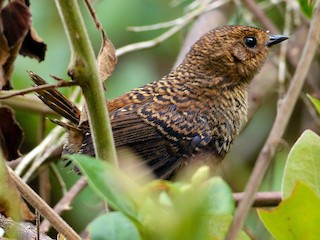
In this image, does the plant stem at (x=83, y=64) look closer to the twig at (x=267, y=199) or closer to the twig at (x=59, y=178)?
the twig at (x=267, y=199)

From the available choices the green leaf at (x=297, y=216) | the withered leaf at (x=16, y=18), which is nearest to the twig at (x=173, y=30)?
the withered leaf at (x=16, y=18)

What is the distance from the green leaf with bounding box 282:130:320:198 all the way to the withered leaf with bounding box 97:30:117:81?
54 centimetres

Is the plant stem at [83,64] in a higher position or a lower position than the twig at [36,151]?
higher

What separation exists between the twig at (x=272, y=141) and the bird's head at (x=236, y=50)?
1.97 metres

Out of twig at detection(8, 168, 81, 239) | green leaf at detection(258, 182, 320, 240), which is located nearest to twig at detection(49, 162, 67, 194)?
twig at detection(8, 168, 81, 239)

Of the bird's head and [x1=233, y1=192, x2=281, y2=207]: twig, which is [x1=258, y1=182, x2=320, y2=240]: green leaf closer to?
[x1=233, y1=192, x2=281, y2=207]: twig

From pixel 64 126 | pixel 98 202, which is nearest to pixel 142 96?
pixel 64 126

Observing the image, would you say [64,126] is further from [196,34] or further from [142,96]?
[196,34]

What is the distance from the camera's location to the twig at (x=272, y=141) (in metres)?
1.05

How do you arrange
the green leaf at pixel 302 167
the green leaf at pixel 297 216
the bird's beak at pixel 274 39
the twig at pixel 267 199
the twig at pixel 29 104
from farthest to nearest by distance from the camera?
1. the bird's beak at pixel 274 39
2. the twig at pixel 29 104
3. the twig at pixel 267 199
4. the green leaf at pixel 302 167
5. the green leaf at pixel 297 216

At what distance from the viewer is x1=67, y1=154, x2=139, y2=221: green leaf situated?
3.70 feet

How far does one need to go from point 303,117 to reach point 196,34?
2.72 ft

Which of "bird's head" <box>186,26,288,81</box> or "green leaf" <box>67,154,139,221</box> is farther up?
"green leaf" <box>67,154,139,221</box>

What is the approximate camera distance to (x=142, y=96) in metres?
3.24
